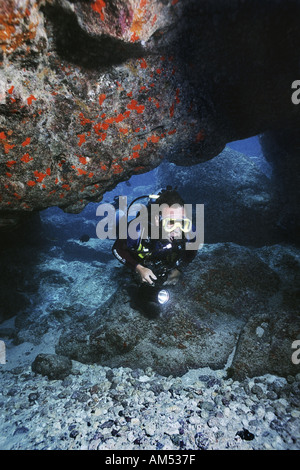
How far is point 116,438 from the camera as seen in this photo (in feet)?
6.93

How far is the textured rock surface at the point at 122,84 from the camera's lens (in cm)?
250

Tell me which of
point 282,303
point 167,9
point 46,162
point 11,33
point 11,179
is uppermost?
point 167,9

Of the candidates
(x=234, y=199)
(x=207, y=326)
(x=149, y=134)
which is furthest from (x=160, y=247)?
(x=234, y=199)

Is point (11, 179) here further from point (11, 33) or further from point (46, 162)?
point (11, 33)

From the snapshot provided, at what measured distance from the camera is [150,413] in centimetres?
240

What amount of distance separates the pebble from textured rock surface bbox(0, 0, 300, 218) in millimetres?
2792

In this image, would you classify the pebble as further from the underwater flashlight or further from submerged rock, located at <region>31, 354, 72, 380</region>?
the underwater flashlight

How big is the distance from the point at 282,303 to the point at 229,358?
64.6 inches

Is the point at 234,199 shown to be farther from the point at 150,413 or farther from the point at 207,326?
the point at 150,413

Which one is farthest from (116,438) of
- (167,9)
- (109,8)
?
(167,9)

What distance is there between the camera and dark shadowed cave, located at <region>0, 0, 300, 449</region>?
102 inches

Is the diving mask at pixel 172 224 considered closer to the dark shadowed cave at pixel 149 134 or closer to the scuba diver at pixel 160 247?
the scuba diver at pixel 160 247

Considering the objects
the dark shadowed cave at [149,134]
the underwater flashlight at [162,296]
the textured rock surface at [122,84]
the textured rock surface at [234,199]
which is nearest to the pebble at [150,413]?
the dark shadowed cave at [149,134]

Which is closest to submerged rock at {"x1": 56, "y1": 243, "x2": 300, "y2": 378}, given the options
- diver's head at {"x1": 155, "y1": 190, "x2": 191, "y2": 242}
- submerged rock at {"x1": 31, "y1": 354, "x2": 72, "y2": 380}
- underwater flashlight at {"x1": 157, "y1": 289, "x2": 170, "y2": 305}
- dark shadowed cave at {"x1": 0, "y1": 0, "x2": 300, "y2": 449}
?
dark shadowed cave at {"x1": 0, "y1": 0, "x2": 300, "y2": 449}
